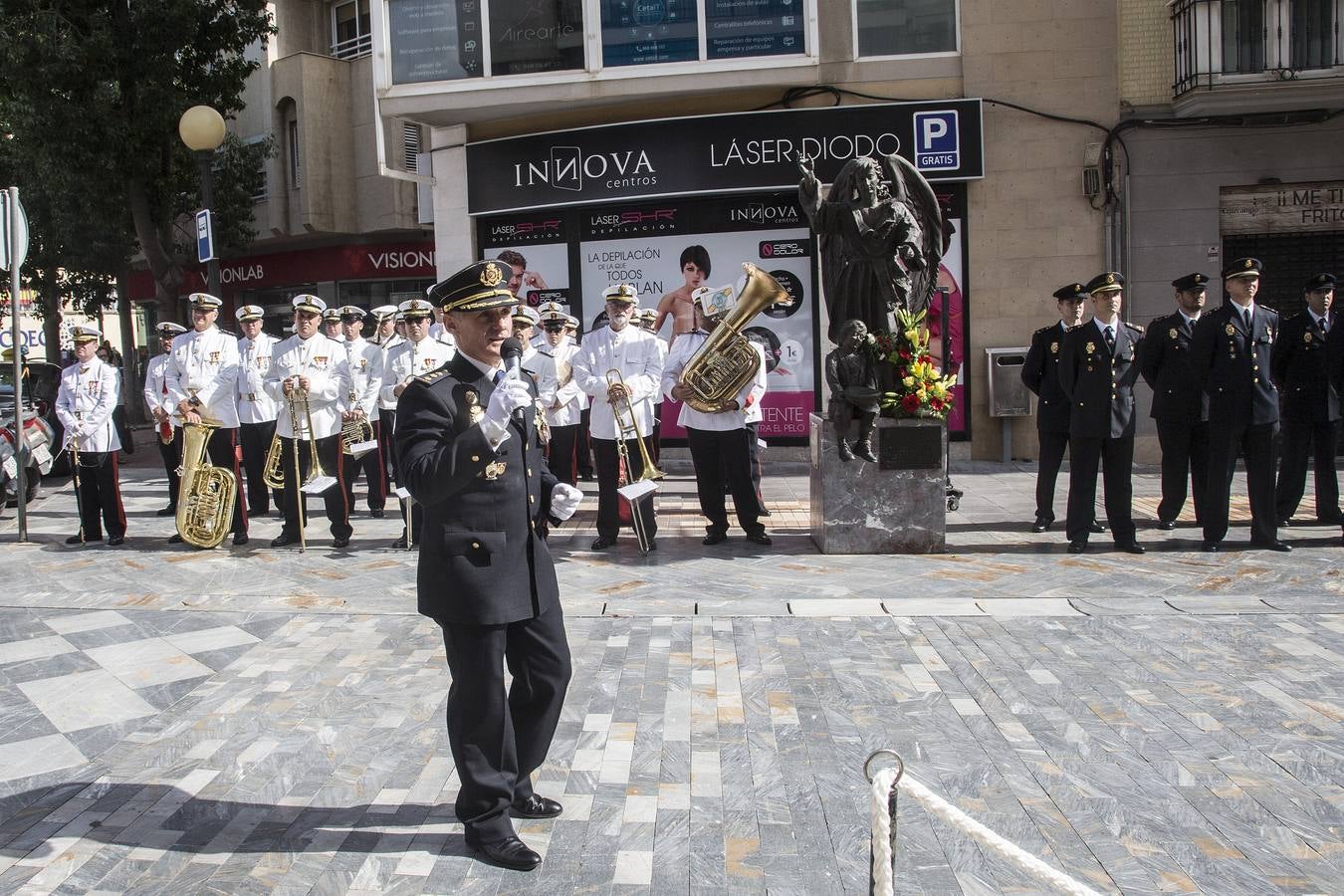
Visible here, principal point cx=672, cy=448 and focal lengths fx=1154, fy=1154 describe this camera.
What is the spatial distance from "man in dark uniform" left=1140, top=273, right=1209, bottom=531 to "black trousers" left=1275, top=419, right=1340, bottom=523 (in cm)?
67

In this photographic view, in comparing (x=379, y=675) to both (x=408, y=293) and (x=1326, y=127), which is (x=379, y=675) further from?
(x=408, y=293)

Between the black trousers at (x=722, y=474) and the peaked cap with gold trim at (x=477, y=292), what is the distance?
5.52 meters

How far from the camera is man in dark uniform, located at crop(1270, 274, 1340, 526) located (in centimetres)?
944

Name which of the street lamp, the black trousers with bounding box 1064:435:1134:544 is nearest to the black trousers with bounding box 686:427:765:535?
the black trousers with bounding box 1064:435:1134:544

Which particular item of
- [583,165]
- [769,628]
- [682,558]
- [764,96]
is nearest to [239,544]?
[682,558]

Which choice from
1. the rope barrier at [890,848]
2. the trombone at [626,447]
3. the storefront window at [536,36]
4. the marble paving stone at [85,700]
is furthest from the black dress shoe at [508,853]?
the storefront window at [536,36]

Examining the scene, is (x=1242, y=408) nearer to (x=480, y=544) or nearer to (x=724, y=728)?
(x=724, y=728)

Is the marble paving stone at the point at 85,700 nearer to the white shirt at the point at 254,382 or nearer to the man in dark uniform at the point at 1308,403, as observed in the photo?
the white shirt at the point at 254,382

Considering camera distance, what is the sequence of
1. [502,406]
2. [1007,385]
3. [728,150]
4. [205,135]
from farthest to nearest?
[728,150]
[1007,385]
[205,135]
[502,406]

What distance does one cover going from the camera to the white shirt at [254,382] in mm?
10375

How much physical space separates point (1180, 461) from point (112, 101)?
1572 cm

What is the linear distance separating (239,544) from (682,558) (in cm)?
401

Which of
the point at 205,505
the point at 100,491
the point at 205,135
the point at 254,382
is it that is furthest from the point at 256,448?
the point at 205,135

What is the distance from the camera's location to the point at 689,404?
9.16 meters
